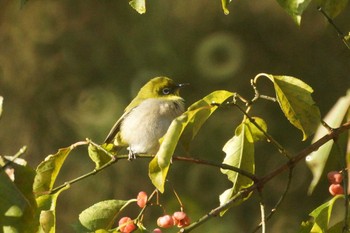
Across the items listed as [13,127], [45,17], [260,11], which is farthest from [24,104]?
[260,11]

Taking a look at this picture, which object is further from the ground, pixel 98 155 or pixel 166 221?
pixel 98 155

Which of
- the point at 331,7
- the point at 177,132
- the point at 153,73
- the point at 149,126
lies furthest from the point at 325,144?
the point at 153,73

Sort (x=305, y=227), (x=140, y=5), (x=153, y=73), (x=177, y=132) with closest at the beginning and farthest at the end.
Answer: (x=177, y=132) < (x=140, y=5) < (x=305, y=227) < (x=153, y=73)

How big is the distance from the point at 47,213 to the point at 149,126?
6.36 ft

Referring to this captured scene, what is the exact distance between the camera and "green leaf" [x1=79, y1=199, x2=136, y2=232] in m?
2.23

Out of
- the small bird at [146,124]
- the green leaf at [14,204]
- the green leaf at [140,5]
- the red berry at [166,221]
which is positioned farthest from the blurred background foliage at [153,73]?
the green leaf at [14,204]

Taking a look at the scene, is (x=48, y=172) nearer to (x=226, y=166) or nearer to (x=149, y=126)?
(x=226, y=166)

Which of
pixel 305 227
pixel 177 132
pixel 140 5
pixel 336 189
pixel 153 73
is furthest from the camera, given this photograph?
pixel 153 73

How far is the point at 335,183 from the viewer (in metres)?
2.43

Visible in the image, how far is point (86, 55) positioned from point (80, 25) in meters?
0.47

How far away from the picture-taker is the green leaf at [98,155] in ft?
7.40

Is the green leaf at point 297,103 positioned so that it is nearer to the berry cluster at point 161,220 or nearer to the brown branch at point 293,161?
the brown branch at point 293,161

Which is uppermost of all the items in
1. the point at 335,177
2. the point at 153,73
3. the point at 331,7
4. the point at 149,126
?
the point at 331,7

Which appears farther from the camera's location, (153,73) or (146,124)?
(153,73)
